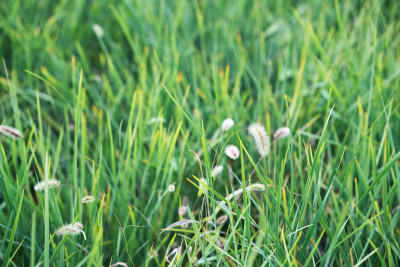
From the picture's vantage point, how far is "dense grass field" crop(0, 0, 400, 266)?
1.00 m

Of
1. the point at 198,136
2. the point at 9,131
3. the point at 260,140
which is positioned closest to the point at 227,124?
the point at 260,140

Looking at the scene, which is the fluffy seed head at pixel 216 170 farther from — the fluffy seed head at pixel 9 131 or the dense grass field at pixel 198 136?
the fluffy seed head at pixel 9 131

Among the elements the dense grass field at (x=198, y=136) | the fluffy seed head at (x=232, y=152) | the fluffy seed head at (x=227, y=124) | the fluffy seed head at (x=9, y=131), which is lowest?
the dense grass field at (x=198, y=136)

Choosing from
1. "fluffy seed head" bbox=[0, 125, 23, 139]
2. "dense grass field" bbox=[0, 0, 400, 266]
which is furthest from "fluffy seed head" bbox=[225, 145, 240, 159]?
"fluffy seed head" bbox=[0, 125, 23, 139]

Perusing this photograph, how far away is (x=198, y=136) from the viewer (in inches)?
55.9

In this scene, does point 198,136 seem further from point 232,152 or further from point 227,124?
point 232,152

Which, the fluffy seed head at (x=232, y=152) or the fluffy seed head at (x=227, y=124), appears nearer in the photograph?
the fluffy seed head at (x=232, y=152)

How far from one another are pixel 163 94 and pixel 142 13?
0.71 meters

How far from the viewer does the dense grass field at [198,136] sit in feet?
3.27

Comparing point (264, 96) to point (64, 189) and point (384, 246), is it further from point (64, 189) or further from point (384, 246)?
point (64, 189)

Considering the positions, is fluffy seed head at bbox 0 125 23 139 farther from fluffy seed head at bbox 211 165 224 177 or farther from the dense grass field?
fluffy seed head at bbox 211 165 224 177

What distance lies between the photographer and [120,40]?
6.89 feet

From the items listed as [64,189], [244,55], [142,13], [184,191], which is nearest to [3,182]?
[64,189]

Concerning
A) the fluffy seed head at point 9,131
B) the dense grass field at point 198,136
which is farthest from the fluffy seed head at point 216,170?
the fluffy seed head at point 9,131
